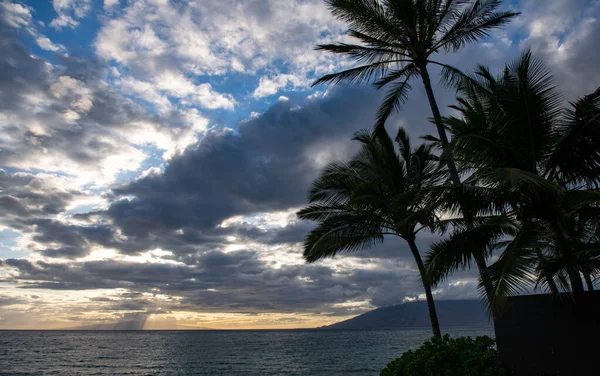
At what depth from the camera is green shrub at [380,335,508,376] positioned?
A: 9617 millimetres

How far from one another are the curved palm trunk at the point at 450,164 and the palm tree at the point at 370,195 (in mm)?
1907

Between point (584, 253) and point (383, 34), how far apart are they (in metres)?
7.73

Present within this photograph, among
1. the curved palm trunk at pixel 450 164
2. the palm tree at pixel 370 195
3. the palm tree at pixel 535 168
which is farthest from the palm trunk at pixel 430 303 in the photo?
the palm tree at pixel 535 168

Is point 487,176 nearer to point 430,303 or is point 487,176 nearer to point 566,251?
point 566,251

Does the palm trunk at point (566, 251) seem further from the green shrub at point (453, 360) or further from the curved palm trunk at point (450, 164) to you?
the green shrub at point (453, 360)

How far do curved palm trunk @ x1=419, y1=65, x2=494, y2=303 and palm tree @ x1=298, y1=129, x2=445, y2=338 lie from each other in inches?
75.1

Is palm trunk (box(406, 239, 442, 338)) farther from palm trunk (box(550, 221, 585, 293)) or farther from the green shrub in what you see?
palm trunk (box(550, 221, 585, 293))

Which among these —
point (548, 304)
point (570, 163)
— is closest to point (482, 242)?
point (548, 304)

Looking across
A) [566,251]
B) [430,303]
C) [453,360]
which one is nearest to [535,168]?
[566,251]

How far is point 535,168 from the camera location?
888 cm

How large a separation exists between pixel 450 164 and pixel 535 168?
2478 mm

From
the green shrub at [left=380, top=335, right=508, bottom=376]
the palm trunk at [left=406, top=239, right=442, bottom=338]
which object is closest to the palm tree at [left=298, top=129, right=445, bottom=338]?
the palm trunk at [left=406, top=239, right=442, bottom=338]

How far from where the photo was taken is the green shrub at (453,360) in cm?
962

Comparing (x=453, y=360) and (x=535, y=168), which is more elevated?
(x=535, y=168)
